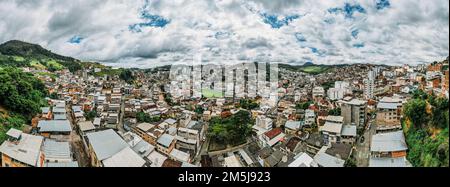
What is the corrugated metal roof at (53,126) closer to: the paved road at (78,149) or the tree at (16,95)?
the paved road at (78,149)

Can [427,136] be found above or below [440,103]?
below

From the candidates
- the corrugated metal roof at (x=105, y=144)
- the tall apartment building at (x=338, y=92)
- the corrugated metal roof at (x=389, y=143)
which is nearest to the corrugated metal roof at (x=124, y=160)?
the corrugated metal roof at (x=105, y=144)

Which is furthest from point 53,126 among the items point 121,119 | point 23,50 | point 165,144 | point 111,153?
point 23,50

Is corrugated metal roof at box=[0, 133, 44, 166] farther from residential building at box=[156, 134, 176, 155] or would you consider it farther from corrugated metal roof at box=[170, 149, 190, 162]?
corrugated metal roof at box=[170, 149, 190, 162]
